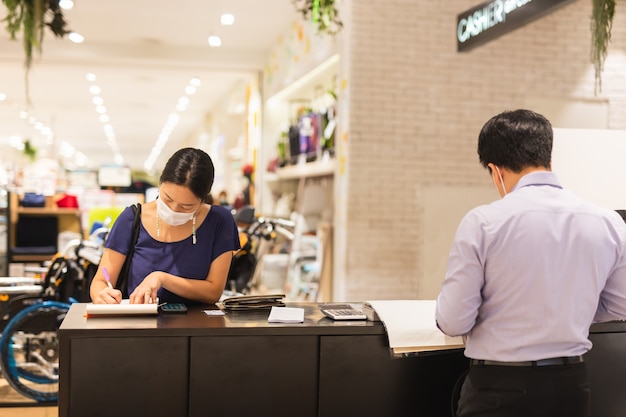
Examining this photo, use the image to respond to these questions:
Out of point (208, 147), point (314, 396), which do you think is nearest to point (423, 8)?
point (314, 396)

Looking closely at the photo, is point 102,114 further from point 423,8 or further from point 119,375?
point 119,375

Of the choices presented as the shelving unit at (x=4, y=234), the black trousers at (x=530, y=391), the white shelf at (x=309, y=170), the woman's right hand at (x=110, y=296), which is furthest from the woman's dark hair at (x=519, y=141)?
the shelving unit at (x=4, y=234)

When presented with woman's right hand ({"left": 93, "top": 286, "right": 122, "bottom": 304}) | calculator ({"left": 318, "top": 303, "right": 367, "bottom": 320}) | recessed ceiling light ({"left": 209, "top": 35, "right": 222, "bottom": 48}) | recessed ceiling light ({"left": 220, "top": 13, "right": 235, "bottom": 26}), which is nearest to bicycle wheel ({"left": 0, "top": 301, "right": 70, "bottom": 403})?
woman's right hand ({"left": 93, "top": 286, "right": 122, "bottom": 304})

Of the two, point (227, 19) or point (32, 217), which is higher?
point (227, 19)

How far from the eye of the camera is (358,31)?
6.66 meters

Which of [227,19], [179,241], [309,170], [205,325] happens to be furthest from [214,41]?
[205,325]

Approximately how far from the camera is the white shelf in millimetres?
7530

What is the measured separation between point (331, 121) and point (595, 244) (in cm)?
561

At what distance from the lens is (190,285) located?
289cm

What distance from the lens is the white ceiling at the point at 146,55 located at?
8266mm

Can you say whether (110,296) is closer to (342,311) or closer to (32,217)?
(342,311)

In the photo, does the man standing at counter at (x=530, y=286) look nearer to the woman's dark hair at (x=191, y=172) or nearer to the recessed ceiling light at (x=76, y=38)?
the woman's dark hair at (x=191, y=172)

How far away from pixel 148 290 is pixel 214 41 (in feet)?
23.7

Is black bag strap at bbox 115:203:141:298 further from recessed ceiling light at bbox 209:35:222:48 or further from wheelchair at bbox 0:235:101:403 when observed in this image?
recessed ceiling light at bbox 209:35:222:48
